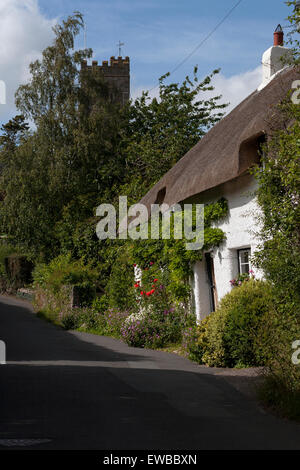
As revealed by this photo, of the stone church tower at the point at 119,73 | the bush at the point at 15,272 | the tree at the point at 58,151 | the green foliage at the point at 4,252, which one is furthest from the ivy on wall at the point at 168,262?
the stone church tower at the point at 119,73

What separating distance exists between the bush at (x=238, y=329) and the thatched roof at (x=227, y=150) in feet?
7.78

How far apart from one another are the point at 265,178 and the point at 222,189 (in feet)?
10.9

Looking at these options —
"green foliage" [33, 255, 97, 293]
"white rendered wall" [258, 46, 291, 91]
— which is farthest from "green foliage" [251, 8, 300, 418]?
"green foliage" [33, 255, 97, 293]

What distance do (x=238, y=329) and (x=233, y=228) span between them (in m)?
2.82

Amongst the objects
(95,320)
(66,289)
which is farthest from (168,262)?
(66,289)

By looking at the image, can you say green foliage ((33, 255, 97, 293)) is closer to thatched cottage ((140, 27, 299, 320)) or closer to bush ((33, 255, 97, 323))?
bush ((33, 255, 97, 323))

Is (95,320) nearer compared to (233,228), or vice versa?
(233,228)

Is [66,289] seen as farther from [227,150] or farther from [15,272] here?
[15,272]

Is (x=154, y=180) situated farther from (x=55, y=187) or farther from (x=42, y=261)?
(x=42, y=261)

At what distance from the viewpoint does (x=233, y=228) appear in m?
12.0

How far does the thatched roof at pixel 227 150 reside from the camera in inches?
431

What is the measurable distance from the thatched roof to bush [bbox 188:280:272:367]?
237cm

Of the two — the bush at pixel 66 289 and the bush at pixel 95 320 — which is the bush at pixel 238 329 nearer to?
the bush at pixel 95 320

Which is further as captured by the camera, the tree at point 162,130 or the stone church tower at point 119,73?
the stone church tower at point 119,73
